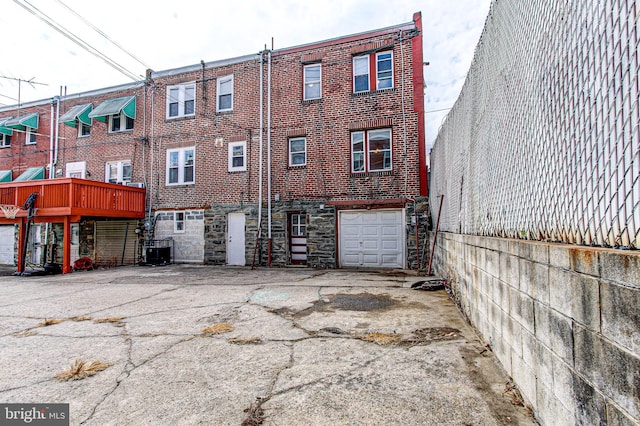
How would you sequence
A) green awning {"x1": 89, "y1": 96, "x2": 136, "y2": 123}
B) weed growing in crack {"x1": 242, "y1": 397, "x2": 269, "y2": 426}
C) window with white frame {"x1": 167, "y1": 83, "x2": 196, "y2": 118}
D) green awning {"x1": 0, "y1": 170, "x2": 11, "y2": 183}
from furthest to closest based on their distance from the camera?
1. green awning {"x1": 0, "y1": 170, "x2": 11, "y2": 183}
2. green awning {"x1": 89, "y1": 96, "x2": 136, "y2": 123}
3. window with white frame {"x1": 167, "y1": 83, "x2": 196, "y2": 118}
4. weed growing in crack {"x1": 242, "y1": 397, "x2": 269, "y2": 426}

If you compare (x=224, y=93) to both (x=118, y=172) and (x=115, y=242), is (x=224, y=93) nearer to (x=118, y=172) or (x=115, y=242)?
(x=118, y=172)

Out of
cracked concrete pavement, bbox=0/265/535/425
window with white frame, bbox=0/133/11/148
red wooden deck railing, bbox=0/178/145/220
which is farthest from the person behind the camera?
window with white frame, bbox=0/133/11/148

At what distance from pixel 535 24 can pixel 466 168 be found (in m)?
2.74

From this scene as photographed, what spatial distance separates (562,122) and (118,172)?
16854 mm

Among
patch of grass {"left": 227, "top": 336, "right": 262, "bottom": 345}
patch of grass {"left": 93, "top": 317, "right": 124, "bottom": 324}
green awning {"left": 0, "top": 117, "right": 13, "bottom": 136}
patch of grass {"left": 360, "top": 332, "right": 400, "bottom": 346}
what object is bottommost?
patch of grass {"left": 93, "top": 317, "right": 124, "bottom": 324}

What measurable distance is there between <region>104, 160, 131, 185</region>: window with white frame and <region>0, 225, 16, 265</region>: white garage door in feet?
21.4

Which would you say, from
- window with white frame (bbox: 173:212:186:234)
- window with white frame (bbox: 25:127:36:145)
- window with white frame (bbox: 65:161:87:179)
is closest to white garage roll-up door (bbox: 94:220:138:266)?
window with white frame (bbox: 173:212:186:234)

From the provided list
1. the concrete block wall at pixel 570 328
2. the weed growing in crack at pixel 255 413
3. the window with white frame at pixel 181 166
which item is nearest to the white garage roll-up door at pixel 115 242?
the window with white frame at pixel 181 166

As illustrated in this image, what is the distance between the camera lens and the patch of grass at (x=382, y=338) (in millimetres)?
3735

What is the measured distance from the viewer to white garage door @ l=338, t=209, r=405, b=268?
11047mm

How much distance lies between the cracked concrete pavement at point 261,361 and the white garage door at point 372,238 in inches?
188

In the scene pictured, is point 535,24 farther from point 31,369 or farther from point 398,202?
point 398,202

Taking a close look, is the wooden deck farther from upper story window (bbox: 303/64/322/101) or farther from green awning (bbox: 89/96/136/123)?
upper story window (bbox: 303/64/322/101)

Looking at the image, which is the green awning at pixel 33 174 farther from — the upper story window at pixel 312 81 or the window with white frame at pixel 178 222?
the upper story window at pixel 312 81
